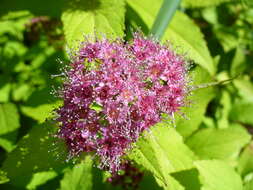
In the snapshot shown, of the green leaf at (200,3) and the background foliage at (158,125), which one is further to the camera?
the green leaf at (200,3)

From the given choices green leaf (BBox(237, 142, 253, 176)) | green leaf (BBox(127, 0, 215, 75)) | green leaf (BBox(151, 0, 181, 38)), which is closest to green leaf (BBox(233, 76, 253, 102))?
green leaf (BBox(237, 142, 253, 176))

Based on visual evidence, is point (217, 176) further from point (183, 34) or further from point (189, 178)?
point (183, 34)

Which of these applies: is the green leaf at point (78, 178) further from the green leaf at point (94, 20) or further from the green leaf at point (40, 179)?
the green leaf at point (94, 20)

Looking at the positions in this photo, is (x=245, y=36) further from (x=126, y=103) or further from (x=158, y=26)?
(x=126, y=103)

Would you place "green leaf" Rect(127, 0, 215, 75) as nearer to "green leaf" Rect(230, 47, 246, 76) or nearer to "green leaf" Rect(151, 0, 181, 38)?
"green leaf" Rect(151, 0, 181, 38)

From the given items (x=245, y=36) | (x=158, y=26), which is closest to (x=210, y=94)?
(x=158, y=26)

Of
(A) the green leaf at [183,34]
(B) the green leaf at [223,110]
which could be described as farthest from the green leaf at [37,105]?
(B) the green leaf at [223,110]

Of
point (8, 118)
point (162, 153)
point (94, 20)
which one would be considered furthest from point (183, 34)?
point (8, 118)
